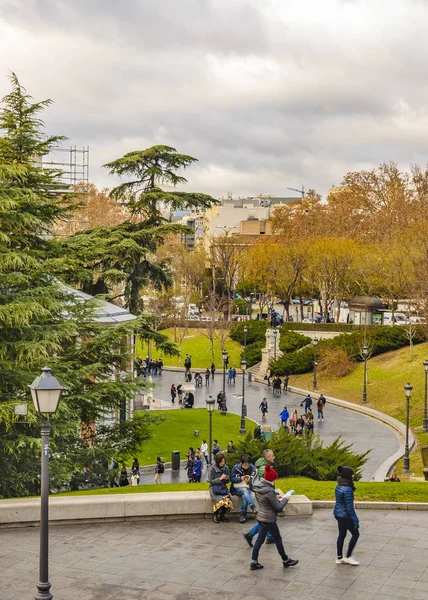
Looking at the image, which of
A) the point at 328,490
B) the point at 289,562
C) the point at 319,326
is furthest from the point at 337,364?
the point at 289,562

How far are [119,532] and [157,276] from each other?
28.7 m

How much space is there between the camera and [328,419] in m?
41.4

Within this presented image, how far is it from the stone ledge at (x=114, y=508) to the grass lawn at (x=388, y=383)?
26263mm

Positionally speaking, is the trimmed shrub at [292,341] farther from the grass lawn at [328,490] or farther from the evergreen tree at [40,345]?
the grass lawn at [328,490]

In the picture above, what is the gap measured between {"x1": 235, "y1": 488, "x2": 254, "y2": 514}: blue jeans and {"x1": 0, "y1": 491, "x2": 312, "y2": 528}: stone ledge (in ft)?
0.38

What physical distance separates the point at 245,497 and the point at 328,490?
2.05 metres

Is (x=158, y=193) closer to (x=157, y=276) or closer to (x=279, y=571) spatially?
(x=157, y=276)

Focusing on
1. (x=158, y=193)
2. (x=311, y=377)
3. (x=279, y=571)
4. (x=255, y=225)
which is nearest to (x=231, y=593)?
(x=279, y=571)

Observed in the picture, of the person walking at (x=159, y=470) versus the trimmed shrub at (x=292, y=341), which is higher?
the trimmed shrub at (x=292, y=341)

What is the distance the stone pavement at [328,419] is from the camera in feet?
111

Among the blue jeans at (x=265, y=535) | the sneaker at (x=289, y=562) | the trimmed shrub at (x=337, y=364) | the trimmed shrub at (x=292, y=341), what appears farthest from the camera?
the trimmed shrub at (x=292, y=341)

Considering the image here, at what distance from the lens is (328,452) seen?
1819 cm

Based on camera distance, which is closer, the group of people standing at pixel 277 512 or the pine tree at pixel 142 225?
the group of people standing at pixel 277 512

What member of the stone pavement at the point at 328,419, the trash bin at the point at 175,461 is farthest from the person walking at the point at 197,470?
the trash bin at the point at 175,461
